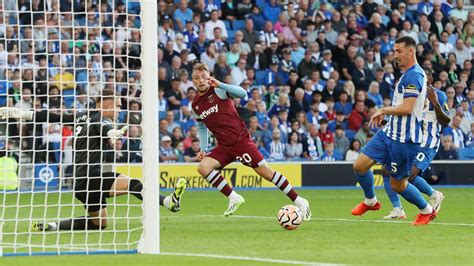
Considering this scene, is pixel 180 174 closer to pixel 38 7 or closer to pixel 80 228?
pixel 38 7

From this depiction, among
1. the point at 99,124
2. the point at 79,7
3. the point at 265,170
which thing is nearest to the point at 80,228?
the point at 99,124

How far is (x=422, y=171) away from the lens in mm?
14500

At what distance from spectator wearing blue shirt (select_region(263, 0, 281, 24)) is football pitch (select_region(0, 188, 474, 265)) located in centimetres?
1086

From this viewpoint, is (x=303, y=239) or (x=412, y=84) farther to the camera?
(x=412, y=84)

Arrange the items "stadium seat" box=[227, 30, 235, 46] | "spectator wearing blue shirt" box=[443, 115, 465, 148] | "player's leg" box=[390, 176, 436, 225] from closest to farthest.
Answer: "player's leg" box=[390, 176, 436, 225] < "spectator wearing blue shirt" box=[443, 115, 465, 148] < "stadium seat" box=[227, 30, 235, 46]

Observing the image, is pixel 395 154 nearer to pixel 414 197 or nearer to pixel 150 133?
pixel 414 197

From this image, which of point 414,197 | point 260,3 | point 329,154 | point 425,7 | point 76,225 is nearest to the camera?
point 76,225

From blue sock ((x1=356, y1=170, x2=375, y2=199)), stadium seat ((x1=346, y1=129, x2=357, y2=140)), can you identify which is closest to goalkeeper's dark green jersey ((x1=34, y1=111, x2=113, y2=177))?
blue sock ((x1=356, y1=170, x2=375, y2=199))

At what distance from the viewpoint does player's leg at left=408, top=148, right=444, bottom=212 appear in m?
14.0

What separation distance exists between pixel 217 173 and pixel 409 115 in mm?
3014

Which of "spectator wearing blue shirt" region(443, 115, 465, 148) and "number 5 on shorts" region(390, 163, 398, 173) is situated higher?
"number 5 on shorts" region(390, 163, 398, 173)

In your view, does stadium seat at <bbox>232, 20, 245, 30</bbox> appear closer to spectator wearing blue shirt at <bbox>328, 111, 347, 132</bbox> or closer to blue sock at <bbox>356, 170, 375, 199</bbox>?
spectator wearing blue shirt at <bbox>328, 111, 347, 132</bbox>

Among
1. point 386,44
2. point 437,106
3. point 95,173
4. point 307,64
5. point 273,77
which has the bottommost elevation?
point 95,173

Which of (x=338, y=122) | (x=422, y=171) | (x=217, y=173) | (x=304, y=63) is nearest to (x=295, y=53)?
(x=304, y=63)
